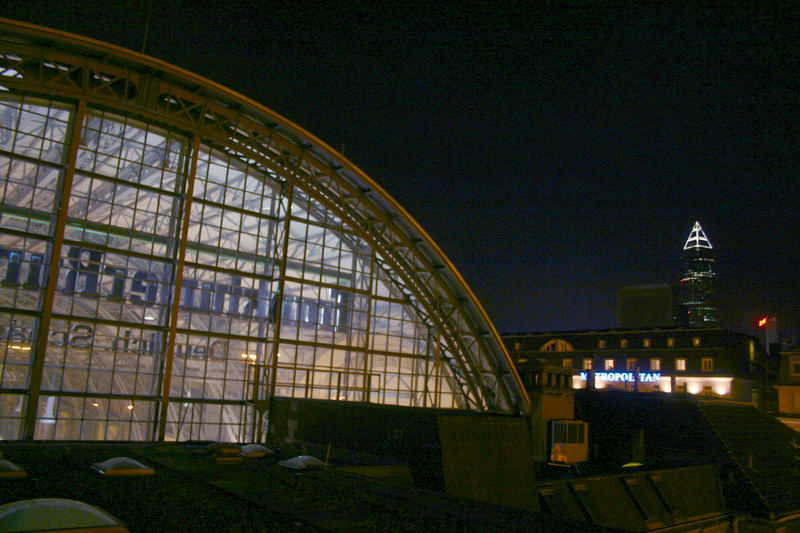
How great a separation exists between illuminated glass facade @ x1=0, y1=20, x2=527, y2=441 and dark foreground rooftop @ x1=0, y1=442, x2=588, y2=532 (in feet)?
37.3

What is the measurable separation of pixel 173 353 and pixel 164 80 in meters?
12.3

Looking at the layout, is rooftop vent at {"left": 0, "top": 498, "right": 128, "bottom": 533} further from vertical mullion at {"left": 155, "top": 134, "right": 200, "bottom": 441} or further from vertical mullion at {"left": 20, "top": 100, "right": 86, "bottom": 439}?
vertical mullion at {"left": 155, "top": 134, "right": 200, "bottom": 441}

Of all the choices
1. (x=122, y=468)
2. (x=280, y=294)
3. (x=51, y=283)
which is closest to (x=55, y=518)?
(x=122, y=468)

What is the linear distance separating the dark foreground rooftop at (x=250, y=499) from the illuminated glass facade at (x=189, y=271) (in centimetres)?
1138

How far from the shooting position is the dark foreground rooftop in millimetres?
9625

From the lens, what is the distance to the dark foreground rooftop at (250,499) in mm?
9625

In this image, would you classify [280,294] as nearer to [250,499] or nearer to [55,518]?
[250,499]

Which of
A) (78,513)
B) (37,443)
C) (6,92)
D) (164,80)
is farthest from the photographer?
(164,80)

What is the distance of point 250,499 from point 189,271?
19924 mm

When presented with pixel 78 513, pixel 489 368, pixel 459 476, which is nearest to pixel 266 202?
pixel 489 368

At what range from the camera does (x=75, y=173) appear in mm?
26656

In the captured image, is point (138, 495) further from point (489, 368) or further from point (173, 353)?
point (489, 368)

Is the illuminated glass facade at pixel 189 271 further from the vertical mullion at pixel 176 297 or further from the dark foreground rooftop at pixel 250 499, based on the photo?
the dark foreground rooftop at pixel 250 499

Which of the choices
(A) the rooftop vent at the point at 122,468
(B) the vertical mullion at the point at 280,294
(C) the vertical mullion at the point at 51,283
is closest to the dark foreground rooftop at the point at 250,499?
(A) the rooftop vent at the point at 122,468
